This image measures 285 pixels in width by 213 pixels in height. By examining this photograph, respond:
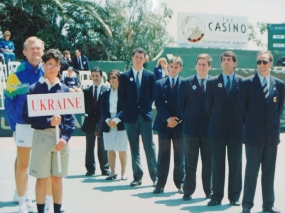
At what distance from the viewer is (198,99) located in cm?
840

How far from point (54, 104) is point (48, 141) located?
0.42 m

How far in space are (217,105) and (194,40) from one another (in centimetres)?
2983

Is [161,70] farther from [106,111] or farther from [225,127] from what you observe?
[225,127]

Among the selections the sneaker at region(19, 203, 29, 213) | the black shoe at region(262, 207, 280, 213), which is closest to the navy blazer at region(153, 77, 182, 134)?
the black shoe at region(262, 207, 280, 213)

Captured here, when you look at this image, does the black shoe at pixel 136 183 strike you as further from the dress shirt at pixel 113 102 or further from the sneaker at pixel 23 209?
the sneaker at pixel 23 209

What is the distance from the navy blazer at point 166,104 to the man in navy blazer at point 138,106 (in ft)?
1.46

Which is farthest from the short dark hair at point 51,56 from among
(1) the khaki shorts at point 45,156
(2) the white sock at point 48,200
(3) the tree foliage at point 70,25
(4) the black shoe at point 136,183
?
(3) the tree foliage at point 70,25

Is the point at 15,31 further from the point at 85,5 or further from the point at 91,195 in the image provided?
the point at 91,195

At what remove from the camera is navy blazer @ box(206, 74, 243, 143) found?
795 cm

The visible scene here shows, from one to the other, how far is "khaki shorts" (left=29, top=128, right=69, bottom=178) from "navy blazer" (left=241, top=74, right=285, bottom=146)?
7.64 feet

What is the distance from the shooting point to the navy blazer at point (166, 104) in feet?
29.6

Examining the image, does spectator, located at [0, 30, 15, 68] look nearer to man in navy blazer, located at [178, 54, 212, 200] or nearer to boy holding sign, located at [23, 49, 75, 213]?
man in navy blazer, located at [178, 54, 212, 200]

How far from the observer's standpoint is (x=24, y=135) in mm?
7148

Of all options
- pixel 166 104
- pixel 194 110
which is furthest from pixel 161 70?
pixel 194 110
